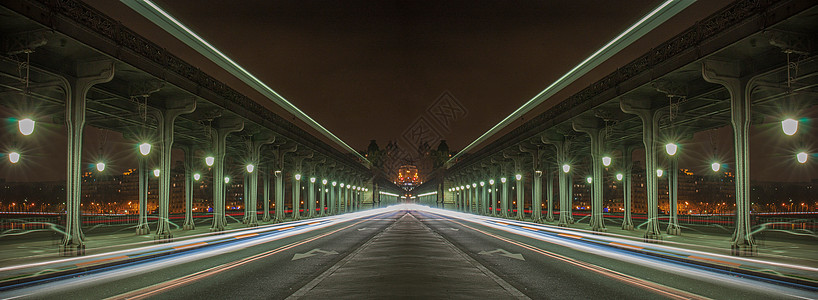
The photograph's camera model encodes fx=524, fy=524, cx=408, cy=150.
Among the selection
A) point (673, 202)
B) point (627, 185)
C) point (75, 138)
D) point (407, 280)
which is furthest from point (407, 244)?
point (627, 185)

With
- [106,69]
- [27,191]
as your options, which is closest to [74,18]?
[106,69]

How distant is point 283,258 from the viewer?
16.8 metres

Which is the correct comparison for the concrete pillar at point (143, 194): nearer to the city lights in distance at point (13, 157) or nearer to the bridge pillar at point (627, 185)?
the city lights in distance at point (13, 157)

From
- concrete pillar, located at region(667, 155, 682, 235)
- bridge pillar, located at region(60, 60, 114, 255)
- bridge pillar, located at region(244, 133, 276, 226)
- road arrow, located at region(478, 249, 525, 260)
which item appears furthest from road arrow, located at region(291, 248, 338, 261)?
bridge pillar, located at region(244, 133, 276, 226)

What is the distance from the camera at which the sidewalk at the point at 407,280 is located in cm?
966

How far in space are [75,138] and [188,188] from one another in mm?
18497

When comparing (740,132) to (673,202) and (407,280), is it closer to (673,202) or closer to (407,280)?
(673,202)

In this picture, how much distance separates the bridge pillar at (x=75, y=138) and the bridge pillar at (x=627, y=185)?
2853 centimetres

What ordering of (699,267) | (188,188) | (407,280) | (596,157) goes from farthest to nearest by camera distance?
(188,188), (596,157), (699,267), (407,280)

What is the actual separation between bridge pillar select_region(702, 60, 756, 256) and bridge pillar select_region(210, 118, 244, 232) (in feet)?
81.4

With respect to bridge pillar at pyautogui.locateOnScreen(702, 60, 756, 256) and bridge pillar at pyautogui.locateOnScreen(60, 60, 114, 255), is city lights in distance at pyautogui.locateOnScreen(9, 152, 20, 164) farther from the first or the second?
bridge pillar at pyautogui.locateOnScreen(702, 60, 756, 256)

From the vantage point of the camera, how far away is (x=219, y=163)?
1217 inches

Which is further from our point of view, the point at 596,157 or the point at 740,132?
the point at 596,157

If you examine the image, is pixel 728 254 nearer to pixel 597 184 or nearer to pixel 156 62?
pixel 597 184
